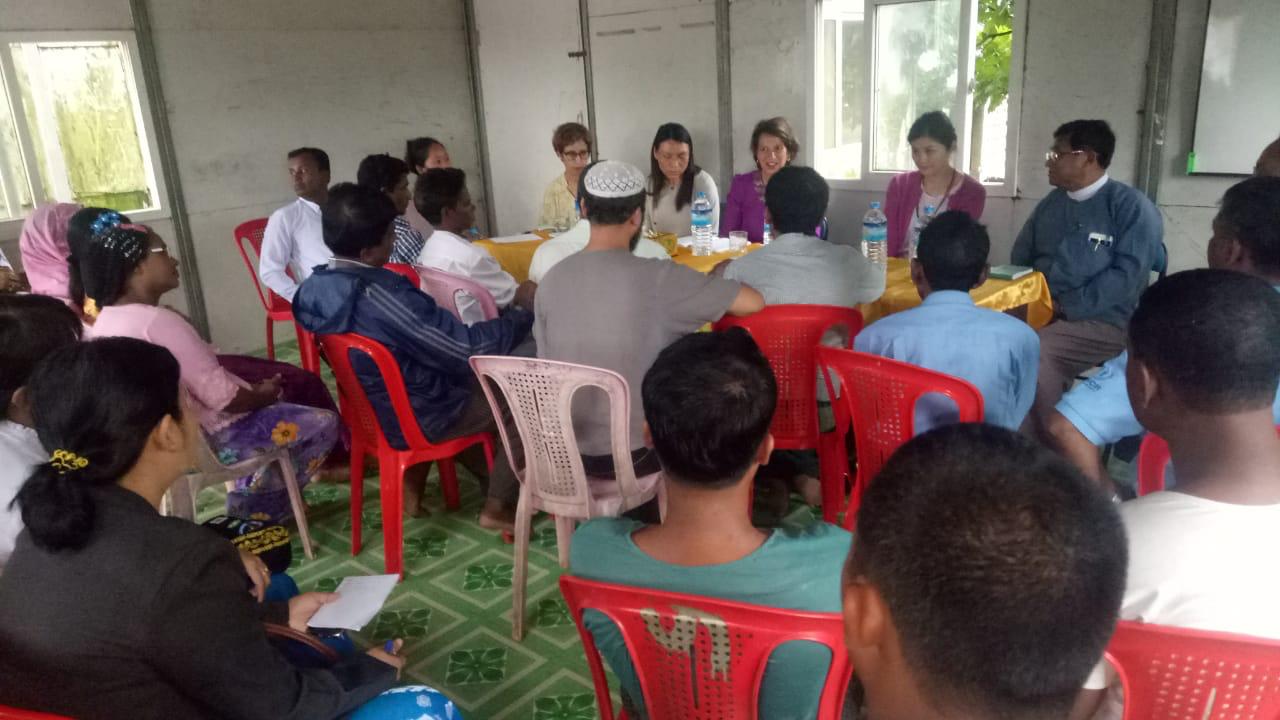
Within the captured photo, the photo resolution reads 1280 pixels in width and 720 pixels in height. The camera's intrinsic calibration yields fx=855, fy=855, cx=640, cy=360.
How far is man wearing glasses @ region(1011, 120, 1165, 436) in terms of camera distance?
3.35 m

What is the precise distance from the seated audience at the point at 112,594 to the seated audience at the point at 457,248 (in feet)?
5.69

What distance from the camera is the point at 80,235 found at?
2.61 m

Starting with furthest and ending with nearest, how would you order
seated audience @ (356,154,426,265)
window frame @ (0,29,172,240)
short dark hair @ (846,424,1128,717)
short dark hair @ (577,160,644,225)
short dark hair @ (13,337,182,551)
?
1. window frame @ (0,29,172,240)
2. seated audience @ (356,154,426,265)
3. short dark hair @ (577,160,644,225)
4. short dark hair @ (13,337,182,551)
5. short dark hair @ (846,424,1128,717)

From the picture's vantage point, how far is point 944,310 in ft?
7.30

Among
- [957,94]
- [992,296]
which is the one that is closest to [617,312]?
[992,296]

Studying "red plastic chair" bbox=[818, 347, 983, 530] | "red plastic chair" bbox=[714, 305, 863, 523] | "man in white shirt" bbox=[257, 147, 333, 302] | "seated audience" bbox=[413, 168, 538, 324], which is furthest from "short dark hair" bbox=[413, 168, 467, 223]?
"red plastic chair" bbox=[818, 347, 983, 530]

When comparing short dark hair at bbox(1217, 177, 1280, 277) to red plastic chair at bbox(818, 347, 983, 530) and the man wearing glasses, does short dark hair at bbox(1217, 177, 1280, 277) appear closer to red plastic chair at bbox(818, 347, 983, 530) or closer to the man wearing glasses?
red plastic chair at bbox(818, 347, 983, 530)

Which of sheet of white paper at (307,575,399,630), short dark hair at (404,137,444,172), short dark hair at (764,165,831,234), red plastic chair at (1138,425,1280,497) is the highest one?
short dark hair at (404,137,444,172)

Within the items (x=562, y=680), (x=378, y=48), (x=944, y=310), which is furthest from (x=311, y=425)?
(x=378, y=48)

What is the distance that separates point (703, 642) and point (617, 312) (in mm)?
1208

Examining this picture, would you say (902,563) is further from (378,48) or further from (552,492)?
(378,48)

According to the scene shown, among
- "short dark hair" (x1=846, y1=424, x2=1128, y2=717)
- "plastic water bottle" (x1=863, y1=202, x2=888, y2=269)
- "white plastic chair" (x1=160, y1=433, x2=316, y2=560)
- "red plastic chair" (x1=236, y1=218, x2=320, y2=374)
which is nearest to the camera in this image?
"short dark hair" (x1=846, y1=424, x2=1128, y2=717)

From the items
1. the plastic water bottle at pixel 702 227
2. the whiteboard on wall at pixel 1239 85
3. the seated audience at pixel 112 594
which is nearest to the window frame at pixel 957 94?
the whiteboard on wall at pixel 1239 85

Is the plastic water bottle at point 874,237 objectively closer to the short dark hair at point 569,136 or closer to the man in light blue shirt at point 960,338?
the man in light blue shirt at point 960,338
